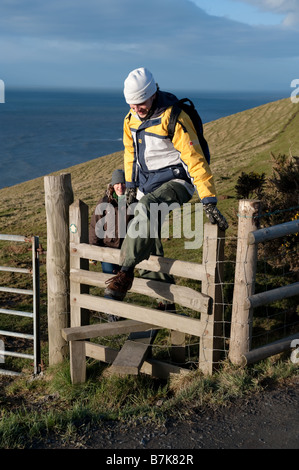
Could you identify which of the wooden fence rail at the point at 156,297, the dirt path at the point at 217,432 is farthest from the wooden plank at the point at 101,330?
the dirt path at the point at 217,432

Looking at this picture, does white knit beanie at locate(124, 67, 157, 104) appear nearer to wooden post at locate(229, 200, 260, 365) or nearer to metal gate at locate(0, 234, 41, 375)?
wooden post at locate(229, 200, 260, 365)

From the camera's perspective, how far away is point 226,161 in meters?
23.0

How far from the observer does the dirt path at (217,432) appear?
4.41 meters

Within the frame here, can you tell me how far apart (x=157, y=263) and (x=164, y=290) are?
321 mm

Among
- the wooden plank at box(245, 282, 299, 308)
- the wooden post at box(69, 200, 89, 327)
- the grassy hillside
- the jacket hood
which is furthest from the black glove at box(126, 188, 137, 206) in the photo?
the grassy hillside

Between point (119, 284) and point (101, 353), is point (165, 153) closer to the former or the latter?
point (119, 284)

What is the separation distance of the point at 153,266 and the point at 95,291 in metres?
3.96

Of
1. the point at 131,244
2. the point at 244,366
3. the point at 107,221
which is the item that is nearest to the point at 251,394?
the point at 244,366

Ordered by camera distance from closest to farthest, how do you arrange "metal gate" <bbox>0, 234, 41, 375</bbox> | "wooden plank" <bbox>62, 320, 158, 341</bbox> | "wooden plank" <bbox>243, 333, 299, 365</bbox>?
"wooden plank" <bbox>243, 333, 299, 365</bbox> → "wooden plank" <bbox>62, 320, 158, 341</bbox> → "metal gate" <bbox>0, 234, 41, 375</bbox>

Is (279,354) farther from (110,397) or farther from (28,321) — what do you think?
(28,321)

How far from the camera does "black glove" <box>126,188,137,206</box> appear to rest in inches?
271

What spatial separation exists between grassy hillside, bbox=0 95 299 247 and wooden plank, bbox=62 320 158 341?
583 cm

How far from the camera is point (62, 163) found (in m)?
→ 95.1

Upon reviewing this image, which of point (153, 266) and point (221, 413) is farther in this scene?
point (153, 266)
